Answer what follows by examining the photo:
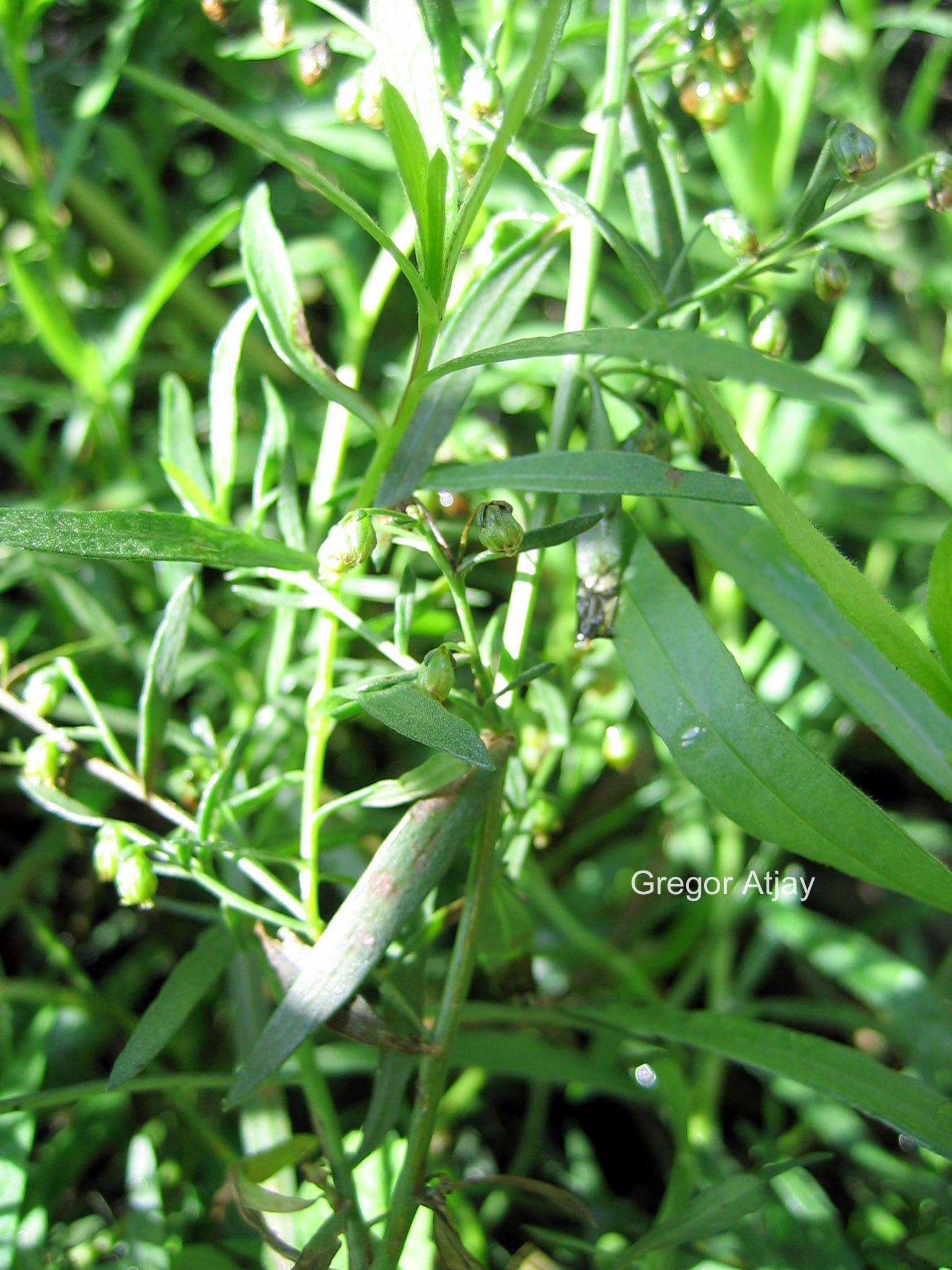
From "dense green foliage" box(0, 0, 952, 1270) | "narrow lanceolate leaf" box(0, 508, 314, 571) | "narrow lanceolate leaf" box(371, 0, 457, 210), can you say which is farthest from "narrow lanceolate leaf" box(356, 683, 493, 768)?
"narrow lanceolate leaf" box(371, 0, 457, 210)

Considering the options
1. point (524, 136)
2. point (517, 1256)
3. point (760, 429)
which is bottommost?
point (517, 1256)

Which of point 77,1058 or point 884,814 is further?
point 77,1058

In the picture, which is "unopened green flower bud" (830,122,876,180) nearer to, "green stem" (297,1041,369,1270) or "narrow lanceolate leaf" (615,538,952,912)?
"narrow lanceolate leaf" (615,538,952,912)

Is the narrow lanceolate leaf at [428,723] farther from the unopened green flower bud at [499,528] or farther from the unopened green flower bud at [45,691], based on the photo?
the unopened green flower bud at [45,691]

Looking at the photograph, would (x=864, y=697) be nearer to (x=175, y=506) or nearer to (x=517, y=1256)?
(x=517, y=1256)

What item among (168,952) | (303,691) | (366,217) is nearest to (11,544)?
(366,217)

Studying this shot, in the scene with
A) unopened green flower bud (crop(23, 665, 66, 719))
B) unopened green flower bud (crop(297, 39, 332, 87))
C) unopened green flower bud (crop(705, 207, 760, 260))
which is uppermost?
unopened green flower bud (crop(297, 39, 332, 87))
